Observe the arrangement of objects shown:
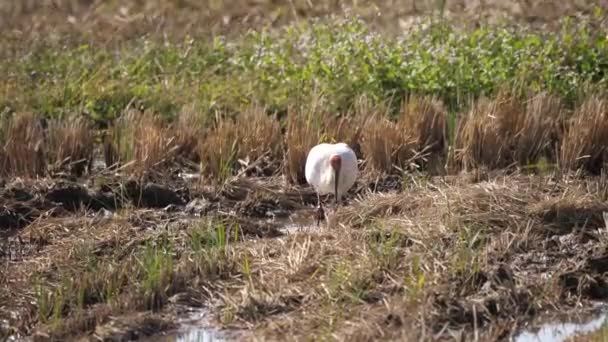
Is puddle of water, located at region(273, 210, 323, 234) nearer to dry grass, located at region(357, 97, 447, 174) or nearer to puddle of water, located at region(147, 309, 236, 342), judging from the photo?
dry grass, located at region(357, 97, 447, 174)

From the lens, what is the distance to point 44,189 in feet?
29.5

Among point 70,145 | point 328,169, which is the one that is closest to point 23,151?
point 70,145

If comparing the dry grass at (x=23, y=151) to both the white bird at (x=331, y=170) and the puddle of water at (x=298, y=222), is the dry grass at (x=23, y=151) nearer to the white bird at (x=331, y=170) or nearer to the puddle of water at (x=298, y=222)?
the puddle of water at (x=298, y=222)

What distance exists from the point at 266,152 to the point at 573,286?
10.3 feet

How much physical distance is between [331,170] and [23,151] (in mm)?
2408

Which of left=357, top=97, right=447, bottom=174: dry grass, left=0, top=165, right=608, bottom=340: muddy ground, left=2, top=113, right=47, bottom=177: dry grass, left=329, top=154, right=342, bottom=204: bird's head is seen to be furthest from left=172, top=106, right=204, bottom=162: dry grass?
left=329, top=154, right=342, bottom=204: bird's head

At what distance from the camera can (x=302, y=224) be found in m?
8.95

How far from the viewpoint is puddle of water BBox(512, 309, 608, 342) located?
684 centimetres

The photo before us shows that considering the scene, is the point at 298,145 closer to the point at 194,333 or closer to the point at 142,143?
the point at 142,143

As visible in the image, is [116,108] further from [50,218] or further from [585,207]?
[585,207]

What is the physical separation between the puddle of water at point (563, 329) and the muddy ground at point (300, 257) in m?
0.08

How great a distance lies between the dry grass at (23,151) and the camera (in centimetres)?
935

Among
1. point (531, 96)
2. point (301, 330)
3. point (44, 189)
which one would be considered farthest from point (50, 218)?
point (531, 96)

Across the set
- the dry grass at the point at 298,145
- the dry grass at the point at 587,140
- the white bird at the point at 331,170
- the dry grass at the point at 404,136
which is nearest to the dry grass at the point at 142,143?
the dry grass at the point at 298,145
